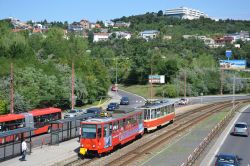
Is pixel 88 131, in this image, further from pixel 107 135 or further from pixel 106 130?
pixel 107 135

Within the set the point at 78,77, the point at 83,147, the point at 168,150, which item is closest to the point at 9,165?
the point at 83,147

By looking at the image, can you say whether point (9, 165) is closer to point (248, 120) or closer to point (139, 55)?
point (248, 120)

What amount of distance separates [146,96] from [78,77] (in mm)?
34913

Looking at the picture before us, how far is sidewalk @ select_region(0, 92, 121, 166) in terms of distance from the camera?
28280 millimetres

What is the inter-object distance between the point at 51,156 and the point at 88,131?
10.9 ft

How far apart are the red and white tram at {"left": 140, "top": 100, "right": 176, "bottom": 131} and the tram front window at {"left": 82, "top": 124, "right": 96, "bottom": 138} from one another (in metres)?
12.3

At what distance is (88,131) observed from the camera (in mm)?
30406

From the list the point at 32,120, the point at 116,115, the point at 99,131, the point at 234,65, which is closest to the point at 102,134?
the point at 99,131

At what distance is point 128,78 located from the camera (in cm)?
13350

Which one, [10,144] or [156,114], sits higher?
[156,114]

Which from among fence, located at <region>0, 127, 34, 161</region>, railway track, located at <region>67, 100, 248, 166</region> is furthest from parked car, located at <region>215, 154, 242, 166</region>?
fence, located at <region>0, 127, 34, 161</region>

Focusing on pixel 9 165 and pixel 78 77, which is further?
pixel 78 77

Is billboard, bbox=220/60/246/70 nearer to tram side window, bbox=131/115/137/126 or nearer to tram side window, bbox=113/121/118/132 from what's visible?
tram side window, bbox=131/115/137/126

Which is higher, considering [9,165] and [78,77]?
[78,77]
